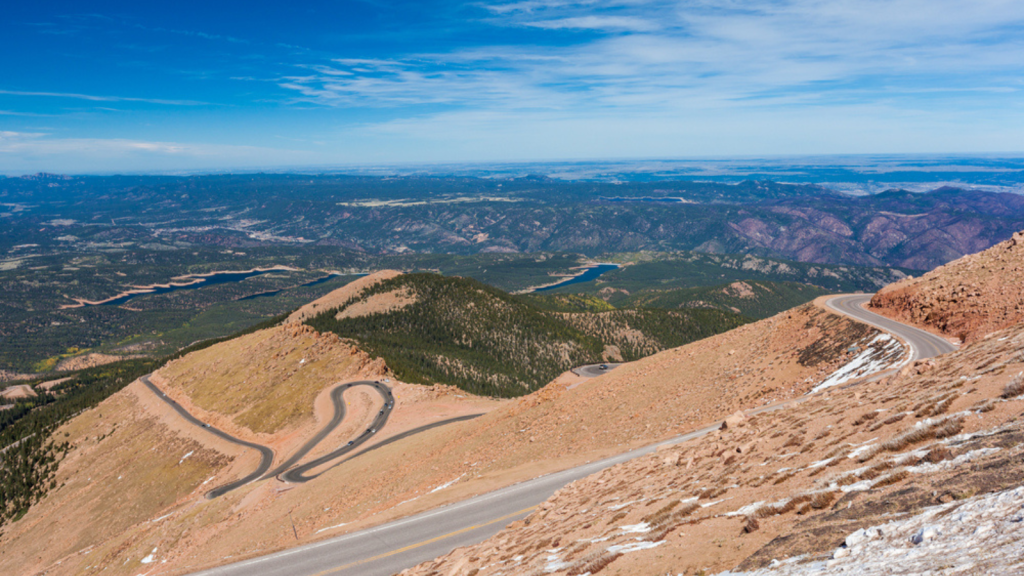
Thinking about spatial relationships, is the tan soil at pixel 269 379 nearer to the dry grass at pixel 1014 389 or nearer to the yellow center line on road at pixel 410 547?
the yellow center line on road at pixel 410 547

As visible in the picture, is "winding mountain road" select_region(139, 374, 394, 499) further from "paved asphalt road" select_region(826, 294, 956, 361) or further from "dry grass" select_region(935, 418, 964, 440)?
"dry grass" select_region(935, 418, 964, 440)

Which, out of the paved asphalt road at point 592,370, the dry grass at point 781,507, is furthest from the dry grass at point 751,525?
the paved asphalt road at point 592,370

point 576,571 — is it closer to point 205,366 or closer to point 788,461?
point 788,461

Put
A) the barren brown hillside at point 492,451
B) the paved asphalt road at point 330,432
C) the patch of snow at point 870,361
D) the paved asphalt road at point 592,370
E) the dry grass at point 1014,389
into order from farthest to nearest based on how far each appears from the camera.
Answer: the paved asphalt road at point 592,370, the paved asphalt road at point 330,432, the barren brown hillside at point 492,451, the patch of snow at point 870,361, the dry grass at point 1014,389

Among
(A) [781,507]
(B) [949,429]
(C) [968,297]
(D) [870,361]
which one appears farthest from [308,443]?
(C) [968,297]

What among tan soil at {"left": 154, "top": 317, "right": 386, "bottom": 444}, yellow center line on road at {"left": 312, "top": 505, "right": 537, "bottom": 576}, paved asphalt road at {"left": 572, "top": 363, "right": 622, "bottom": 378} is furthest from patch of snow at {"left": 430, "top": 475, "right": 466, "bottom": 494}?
paved asphalt road at {"left": 572, "top": 363, "right": 622, "bottom": 378}

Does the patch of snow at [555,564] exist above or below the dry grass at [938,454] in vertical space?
below
